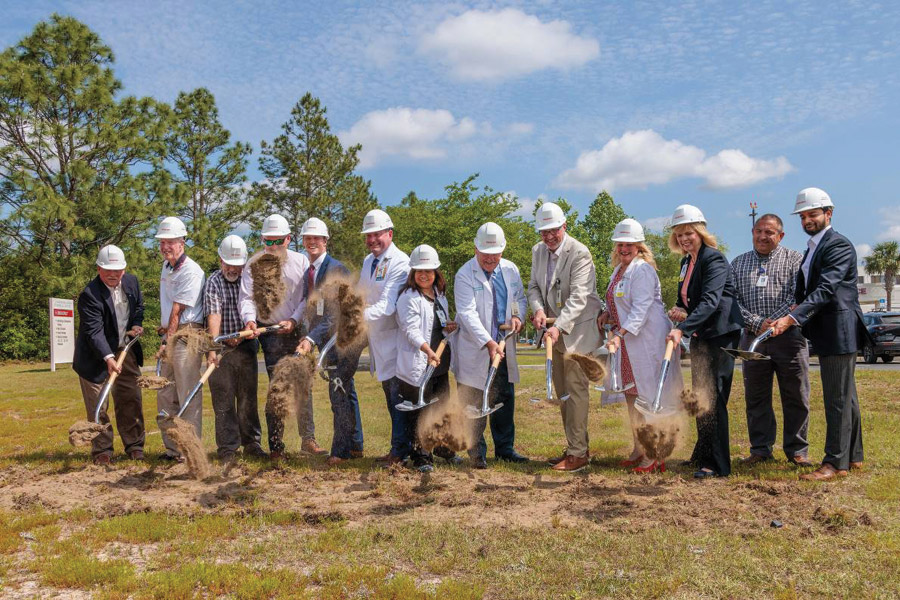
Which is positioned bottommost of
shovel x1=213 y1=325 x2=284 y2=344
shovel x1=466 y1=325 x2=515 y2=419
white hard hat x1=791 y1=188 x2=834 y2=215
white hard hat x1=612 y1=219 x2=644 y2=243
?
shovel x1=466 y1=325 x2=515 y2=419

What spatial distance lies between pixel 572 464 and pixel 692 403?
1326mm

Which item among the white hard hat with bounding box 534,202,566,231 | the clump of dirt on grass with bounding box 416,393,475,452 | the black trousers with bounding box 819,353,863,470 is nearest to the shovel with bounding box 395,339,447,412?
the clump of dirt on grass with bounding box 416,393,475,452

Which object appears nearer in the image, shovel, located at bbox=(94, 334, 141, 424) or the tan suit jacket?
the tan suit jacket

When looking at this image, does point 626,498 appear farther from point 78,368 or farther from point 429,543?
point 78,368

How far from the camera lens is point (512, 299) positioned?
6953 millimetres

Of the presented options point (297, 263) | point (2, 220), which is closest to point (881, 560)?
point (297, 263)

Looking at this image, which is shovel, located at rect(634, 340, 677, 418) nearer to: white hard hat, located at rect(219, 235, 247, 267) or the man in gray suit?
the man in gray suit

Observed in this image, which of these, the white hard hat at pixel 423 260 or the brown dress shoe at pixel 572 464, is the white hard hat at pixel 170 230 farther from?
the brown dress shoe at pixel 572 464

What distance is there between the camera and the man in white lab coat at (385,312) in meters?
6.78

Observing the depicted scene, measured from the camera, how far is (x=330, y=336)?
698 centimetres

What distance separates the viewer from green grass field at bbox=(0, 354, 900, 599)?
3.87 m

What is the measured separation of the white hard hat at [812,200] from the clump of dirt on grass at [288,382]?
15.1 ft

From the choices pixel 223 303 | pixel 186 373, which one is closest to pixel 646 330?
pixel 223 303

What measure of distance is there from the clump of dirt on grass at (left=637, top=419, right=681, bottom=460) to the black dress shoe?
4.92ft
